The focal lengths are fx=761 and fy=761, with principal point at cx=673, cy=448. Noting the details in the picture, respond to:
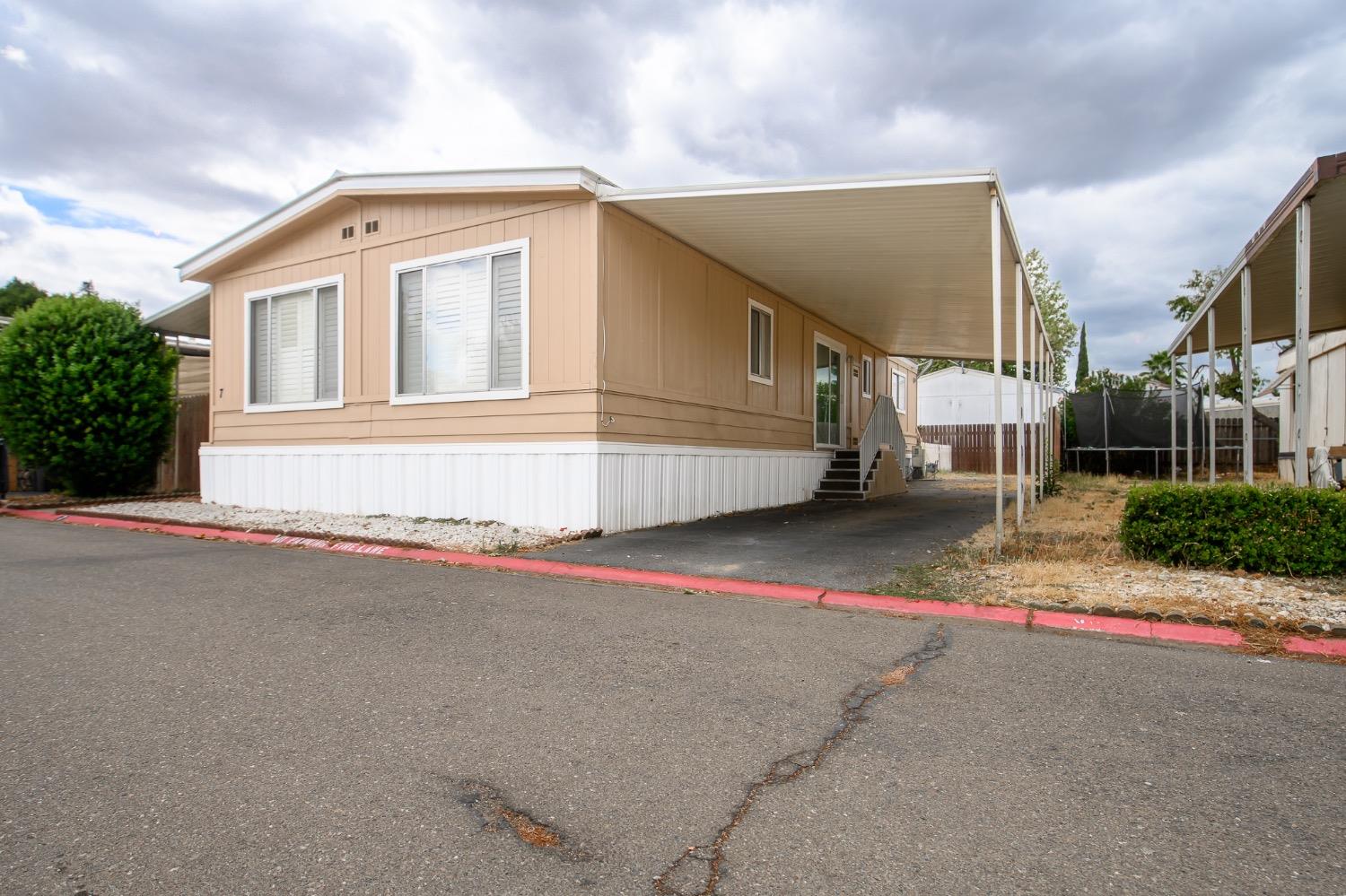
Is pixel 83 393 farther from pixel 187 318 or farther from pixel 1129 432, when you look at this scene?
pixel 1129 432

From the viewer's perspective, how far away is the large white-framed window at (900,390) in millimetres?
22031

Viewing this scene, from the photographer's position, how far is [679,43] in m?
10.5

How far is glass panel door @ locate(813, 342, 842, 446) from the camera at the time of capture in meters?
14.4

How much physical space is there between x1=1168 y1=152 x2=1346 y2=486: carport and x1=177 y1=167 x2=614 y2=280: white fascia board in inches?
258

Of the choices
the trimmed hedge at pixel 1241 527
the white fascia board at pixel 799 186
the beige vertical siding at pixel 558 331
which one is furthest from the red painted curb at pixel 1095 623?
the beige vertical siding at pixel 558 331

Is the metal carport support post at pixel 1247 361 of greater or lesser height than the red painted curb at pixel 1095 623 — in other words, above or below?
above

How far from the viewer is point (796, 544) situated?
7.68 m

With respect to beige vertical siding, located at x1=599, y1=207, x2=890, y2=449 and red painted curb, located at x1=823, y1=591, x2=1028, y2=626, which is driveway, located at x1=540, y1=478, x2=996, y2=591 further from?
beige vertical siding, located at x1=599, y1=207, x2=890, y2=449

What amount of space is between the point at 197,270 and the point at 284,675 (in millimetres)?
10656

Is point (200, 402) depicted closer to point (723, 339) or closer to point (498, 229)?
point (498, 229)

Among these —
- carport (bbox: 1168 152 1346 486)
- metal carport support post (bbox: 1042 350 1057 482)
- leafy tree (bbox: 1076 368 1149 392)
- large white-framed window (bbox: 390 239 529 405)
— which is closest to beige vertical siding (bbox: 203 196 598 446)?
large white-framed window (bbox: 390 239 529 405)

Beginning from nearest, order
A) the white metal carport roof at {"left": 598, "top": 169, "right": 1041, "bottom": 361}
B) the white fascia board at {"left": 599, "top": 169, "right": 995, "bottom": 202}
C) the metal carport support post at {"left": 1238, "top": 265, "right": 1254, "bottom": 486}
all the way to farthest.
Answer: the white fascia board at {"left": 599, "top": 169, "right": 995, "bottom": 202}, the white metal carport roof at {"left": 598, "top": 169, "right": 1041, "bottom": 361}, the metal carport support post at {"left": 1238, "top": 265, "right": 1254, "bottom": 486}

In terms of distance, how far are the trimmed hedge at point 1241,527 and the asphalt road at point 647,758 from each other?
1954 mm

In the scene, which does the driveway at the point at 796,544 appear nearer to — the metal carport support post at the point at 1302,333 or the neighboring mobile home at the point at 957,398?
the metal carport support post at the point at 1302,333
